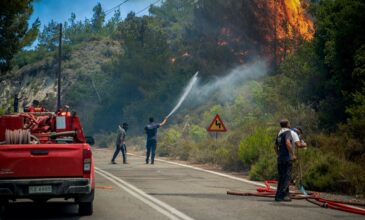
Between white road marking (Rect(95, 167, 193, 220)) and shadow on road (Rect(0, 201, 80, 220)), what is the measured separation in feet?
5.29

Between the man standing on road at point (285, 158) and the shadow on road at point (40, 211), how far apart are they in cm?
456

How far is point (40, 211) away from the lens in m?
11.9

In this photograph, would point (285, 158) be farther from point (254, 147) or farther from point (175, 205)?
point (254, 147)

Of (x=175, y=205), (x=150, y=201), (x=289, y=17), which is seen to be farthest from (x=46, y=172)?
(x=289, y=17)

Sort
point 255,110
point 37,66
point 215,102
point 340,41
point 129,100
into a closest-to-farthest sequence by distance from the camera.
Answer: point 340,41 → point 255,110 → point 215,102 → point 129,100 → point 37,66

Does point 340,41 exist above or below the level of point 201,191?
above

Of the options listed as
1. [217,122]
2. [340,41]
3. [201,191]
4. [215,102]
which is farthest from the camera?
[215,102]

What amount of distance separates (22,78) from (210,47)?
41.2 meters

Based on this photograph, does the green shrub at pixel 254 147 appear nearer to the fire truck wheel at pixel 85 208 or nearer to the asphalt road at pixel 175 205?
the asphalt road at pixel 175 205

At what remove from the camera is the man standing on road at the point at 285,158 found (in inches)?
517

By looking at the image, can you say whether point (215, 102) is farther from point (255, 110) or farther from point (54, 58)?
point (54, 58)

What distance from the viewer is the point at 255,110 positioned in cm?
3725

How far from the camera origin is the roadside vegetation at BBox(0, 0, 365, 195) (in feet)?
63.0

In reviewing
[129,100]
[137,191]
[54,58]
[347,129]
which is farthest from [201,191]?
[54,58]
